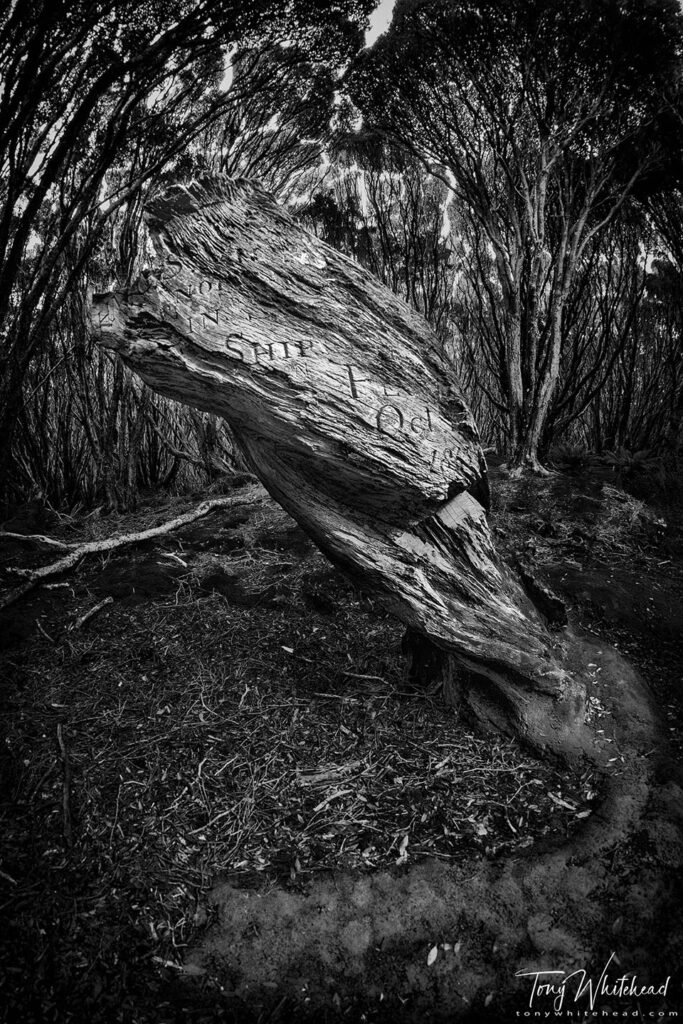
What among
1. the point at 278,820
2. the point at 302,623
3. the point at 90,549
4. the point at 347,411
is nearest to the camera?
the point at 278,820

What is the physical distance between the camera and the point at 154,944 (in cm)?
144

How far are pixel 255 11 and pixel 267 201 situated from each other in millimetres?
3222

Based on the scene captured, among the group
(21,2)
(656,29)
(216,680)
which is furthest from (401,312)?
(656,29)

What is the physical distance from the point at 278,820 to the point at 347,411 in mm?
1440

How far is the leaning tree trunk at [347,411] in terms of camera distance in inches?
68.9

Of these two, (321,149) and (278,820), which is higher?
(321,149)

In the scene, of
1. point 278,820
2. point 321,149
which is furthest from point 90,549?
point 321,149

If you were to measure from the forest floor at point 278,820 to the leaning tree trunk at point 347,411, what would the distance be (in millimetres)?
334

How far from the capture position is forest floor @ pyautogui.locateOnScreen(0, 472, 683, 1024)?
1378mm

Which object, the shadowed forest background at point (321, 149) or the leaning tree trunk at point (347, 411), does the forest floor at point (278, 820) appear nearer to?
the leaning tree trunk at point (347, 411)

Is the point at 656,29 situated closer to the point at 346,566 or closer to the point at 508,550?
the point at 508,550

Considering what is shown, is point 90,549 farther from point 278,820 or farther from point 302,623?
point 278,820

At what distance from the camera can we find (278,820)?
1732 millimetres

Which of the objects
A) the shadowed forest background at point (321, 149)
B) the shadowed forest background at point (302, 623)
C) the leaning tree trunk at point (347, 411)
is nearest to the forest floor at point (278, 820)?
the shadowed forest background at point (302, 623)
